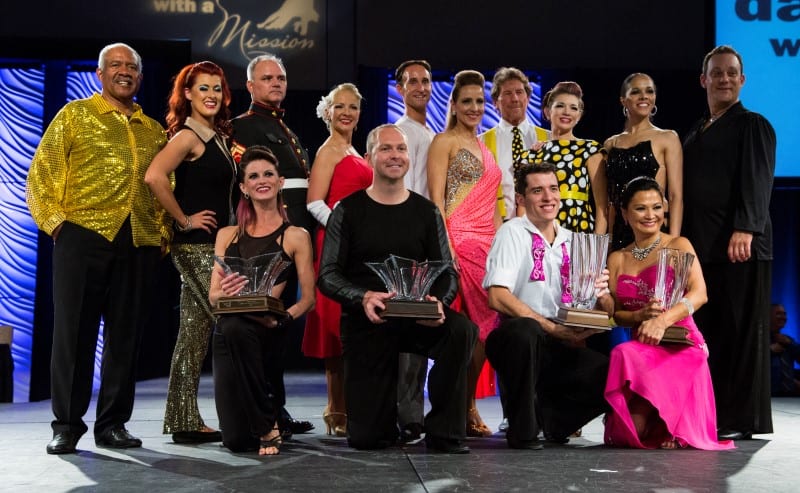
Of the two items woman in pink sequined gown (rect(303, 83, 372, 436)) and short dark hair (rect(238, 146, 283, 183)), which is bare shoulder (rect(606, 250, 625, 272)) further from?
short dark hair (rect(238, 146, 283, 183))

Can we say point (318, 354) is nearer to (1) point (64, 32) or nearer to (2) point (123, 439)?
(2) point (123, 439)

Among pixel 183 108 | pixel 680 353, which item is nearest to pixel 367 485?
pixel 680 353

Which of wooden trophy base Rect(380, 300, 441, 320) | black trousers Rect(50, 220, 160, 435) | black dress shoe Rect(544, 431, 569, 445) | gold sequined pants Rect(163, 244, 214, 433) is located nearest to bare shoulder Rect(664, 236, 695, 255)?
black dress shoe Rect(544, 431, 569, 445)

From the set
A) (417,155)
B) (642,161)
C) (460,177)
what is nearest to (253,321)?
(460,177)

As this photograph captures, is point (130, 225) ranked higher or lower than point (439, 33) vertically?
lower

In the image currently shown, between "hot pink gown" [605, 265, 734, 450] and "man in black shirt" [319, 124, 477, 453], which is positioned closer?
"man in black shirt" [319, 124, 477, 453]

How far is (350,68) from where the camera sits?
26.0ft

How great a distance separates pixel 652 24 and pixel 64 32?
15.0ft

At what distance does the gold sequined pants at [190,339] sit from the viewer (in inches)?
154

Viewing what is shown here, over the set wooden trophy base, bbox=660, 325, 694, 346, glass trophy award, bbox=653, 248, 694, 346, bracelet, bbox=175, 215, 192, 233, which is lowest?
wooden trophy base, bbox=660, 325, 694, 346

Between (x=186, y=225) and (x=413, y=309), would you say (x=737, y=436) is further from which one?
(x=186, y=225)

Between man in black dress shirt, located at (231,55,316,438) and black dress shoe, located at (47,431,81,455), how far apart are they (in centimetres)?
91

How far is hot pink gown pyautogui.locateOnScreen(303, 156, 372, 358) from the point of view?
13.9ft

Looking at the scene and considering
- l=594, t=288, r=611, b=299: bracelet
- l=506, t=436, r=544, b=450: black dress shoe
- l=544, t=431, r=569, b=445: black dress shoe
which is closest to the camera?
l=506, t=436, r=544, b=450: black dress shoe
